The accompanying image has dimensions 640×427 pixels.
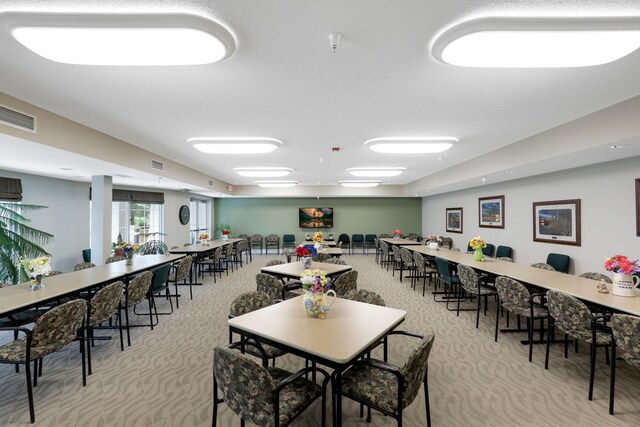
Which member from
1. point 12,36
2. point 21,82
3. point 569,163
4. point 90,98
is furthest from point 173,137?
point 569,163

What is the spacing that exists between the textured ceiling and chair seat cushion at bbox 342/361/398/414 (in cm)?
240

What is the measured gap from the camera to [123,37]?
5.75 ft

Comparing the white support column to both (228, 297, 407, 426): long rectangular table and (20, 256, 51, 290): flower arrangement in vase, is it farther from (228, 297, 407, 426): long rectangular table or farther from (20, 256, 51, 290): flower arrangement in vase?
(228, 297, 407, 426): long rectangular table

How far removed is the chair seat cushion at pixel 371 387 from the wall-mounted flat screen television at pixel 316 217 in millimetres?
10516

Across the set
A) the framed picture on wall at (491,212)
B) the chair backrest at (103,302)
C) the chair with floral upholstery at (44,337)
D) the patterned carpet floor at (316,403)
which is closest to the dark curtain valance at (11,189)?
the patterned carpet floor at (316,403)

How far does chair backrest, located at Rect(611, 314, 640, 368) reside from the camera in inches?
81.4

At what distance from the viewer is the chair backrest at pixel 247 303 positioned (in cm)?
258

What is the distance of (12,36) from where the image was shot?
1784 mm

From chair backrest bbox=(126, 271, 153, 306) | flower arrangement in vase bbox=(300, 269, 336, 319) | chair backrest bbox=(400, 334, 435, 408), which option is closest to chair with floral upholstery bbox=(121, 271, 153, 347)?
chair backrest bbox=(126, 271, 153, 306)

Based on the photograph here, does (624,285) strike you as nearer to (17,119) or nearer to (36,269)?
(36,269)

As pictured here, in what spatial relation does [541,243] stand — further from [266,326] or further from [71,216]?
[71,216]

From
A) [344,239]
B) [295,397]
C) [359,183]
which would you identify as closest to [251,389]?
[295,397]

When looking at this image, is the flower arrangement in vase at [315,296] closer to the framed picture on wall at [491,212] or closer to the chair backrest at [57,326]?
the chair backrest at [57,326]

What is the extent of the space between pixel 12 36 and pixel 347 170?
20.5ft
